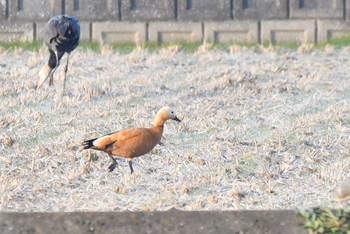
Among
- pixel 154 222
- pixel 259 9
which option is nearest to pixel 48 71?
pixel 259 9

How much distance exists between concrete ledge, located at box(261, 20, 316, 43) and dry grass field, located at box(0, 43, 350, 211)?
1671 millimetres

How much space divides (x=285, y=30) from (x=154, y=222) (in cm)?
1087

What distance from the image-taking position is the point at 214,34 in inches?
637

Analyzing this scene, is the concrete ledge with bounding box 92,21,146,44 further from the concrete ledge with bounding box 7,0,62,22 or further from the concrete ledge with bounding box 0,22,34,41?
the concrete ledge with bounding box 0,22,34,41

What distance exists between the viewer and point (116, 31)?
16250mm

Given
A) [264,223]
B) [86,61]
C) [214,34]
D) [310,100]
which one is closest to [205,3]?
[214,34]

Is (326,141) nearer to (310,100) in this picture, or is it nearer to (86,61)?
(310,100)

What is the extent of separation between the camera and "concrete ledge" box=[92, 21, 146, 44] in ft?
53.1

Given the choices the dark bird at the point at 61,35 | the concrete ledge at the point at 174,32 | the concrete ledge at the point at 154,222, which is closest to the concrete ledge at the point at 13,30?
the concrete ledge at the point at 174,32

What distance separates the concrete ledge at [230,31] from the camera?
52.7 feet

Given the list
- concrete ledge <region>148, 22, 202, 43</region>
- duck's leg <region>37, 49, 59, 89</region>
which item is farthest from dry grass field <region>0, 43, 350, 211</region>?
concrete ledge <region>148, 22, 202, 43</region>

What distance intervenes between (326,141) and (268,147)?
59cm

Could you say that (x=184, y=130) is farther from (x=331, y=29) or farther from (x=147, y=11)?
(x=331, y=29)

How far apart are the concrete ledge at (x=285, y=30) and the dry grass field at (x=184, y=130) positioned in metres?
1.67
